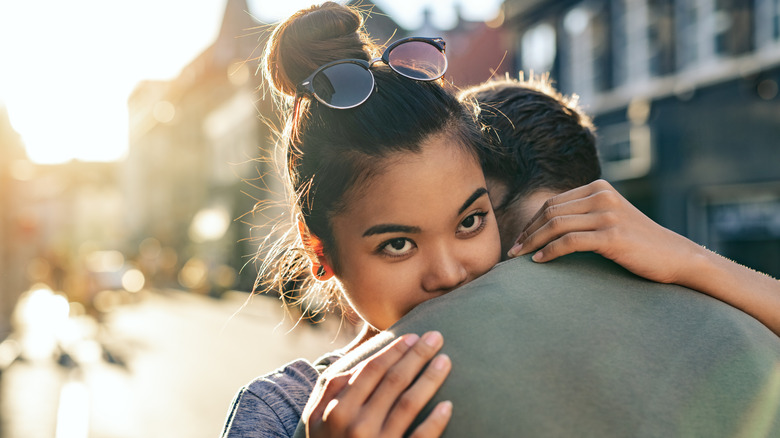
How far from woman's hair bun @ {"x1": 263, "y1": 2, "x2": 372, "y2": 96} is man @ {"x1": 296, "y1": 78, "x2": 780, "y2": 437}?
0.94 metres

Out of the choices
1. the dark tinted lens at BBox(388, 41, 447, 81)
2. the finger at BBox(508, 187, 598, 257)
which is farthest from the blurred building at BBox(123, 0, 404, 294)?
the finger at BBox(508, 187, 598, 257)

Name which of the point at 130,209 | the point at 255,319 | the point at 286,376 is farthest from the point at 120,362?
the point at 130,209

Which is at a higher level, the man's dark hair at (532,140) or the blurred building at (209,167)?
the man's dark hair at (532,140)

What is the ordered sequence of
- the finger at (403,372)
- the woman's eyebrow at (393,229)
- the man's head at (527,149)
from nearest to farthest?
the finger at (403,372) → the woman's eyebrow at (393,229) → the man's head at (527,149)

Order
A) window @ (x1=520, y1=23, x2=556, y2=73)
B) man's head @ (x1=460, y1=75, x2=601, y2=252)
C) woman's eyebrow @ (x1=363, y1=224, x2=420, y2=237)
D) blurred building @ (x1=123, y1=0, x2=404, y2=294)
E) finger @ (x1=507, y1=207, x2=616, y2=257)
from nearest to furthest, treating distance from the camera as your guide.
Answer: finger @ (x1=507, y1=207, x2=616, y2=257) < woman's eyebrow @ (x1=363, y1=224, x2=420, y2=237) < man's head @ (x1=460, y1=75, x2=601, y2=252) < window @ (x1=520, y1=23, x2=556, y2=73) < blurred building @ (x1=123, y1=0, x2=404, y2=294)

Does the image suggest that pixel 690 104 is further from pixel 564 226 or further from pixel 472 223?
pixel 564 226

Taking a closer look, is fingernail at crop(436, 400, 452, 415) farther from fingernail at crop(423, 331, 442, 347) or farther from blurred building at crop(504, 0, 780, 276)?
blurred building at crop(504, 0, 780, 276)

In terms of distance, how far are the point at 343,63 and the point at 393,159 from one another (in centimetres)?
29

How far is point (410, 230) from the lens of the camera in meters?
1.72

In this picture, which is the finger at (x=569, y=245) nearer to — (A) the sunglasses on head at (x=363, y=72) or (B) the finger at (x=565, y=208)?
(B) the finger at (x=565, y=208)

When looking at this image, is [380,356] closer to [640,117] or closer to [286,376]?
[286,376]

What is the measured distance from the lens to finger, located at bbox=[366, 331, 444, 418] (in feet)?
3.77

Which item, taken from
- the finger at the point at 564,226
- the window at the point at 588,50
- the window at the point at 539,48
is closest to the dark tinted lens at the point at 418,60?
the finger at the point at 564,226

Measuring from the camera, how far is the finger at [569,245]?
1.36m
